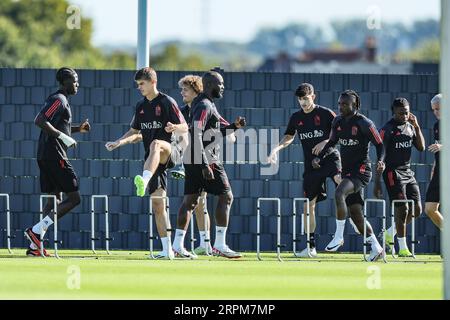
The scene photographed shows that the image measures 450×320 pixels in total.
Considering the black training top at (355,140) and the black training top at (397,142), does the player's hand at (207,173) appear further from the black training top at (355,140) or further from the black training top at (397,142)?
the black training top at (397,142)

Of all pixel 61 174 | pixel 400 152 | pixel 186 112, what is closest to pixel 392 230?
pixel 400 152

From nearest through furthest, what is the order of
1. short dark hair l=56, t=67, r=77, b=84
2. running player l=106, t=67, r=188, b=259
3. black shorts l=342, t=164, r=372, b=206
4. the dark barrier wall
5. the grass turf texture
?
the grass turf texture → running player l=106, t=67, r=188, b=259 → short dark hair l=56, t=67, r=77, b=84 → black shorts l=342, t=164, r=372, b=206 → the dark barrier wall

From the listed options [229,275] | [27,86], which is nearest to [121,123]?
[27,86]

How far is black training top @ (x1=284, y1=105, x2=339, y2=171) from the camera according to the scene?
22.0 meters

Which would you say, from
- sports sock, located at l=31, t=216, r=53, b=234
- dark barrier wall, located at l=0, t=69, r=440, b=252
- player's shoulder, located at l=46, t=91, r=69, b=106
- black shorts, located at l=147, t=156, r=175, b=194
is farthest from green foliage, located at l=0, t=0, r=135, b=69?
black shorts, located at l=147, t=156, r=175, b=194

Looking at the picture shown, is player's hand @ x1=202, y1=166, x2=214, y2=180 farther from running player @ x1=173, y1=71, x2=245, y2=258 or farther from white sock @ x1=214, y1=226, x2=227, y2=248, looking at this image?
white sock @ x1=214, y1=226, x2=227, y2=248

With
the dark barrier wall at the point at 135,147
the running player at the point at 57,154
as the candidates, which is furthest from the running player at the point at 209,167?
the dark barrier wall at the point at 135,147

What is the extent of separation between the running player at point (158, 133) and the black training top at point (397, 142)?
10.2 ft

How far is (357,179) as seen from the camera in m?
21.1

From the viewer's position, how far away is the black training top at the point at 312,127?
866 inches

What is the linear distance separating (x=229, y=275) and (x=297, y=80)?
7.98 metres

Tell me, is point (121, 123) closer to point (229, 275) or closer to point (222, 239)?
point (222, 239)

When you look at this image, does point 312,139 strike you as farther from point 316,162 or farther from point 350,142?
point 350,142

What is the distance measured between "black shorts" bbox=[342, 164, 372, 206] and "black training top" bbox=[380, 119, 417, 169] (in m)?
0.87
